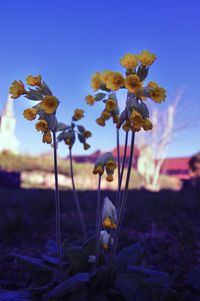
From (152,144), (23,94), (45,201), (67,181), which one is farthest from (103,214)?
(152,144)

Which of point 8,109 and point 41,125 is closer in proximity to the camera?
point 41,125

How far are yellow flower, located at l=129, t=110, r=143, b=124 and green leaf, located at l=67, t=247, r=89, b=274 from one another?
2.40 ft

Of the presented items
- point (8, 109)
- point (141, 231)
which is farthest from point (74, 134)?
point (8, 109)

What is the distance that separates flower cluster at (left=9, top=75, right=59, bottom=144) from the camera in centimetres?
147

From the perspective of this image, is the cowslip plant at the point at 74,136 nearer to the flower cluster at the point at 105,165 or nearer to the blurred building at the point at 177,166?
the flower cluster at the point at 105,165

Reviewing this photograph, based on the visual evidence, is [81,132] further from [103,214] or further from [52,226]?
[52,226]

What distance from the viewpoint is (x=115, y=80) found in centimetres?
143

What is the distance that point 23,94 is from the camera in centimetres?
159

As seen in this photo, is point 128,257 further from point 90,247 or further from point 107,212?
point 107,212

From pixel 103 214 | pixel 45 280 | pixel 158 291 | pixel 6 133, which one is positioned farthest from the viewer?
pixel 6 133

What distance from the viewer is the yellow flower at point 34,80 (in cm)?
154

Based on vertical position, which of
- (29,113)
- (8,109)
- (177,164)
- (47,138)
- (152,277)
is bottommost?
(152,277)

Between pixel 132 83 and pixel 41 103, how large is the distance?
400 mm

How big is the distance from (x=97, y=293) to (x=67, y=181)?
13.7 metres
